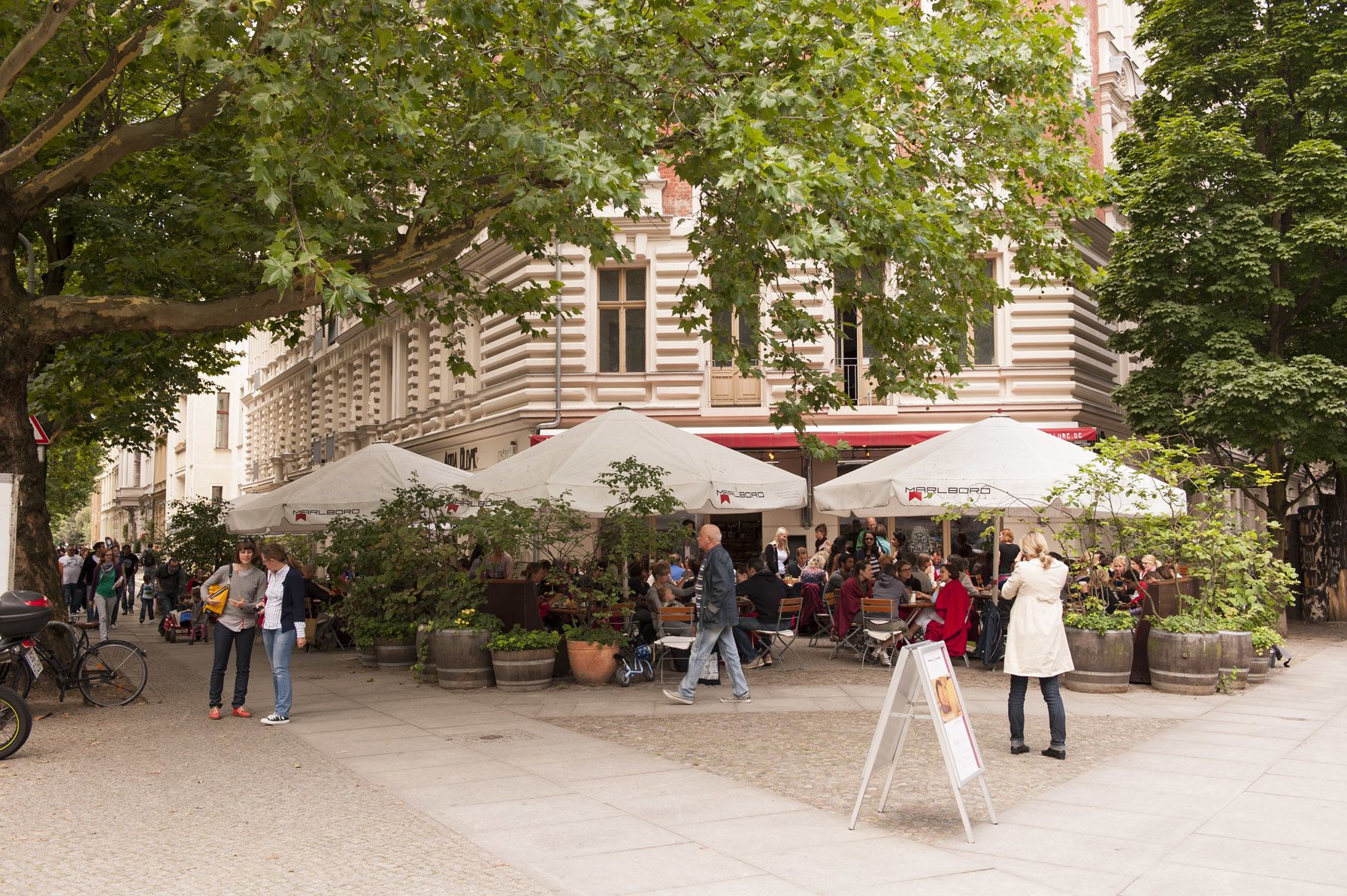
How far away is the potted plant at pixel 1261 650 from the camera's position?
13.9 meters

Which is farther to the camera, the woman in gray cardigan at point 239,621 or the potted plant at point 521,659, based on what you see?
the potted plant at point 521,659

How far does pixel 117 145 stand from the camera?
1262 centimetres

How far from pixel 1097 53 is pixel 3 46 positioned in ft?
77.8

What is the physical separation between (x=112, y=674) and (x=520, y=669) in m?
4.25

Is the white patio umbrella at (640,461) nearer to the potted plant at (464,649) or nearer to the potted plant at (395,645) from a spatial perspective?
the potted plant at (464,649)

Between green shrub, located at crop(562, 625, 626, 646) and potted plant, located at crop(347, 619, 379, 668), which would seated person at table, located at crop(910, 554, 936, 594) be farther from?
potted plant, located at crop(347, 619, 379, 668)

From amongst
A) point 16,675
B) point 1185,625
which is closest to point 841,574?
point 1185,625

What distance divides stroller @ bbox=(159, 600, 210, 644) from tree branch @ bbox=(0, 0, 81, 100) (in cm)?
1324

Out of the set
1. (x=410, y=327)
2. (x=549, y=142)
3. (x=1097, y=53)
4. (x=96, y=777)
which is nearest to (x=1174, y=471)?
(x=549, y=142)

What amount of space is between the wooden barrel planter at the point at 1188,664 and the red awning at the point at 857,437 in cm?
1057

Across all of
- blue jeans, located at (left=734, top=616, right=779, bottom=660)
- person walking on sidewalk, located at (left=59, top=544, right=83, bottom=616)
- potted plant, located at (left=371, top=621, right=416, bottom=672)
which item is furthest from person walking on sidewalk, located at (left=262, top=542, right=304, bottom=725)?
person walking on sidewalk, located at (left=59, top=544, right=83, bottom=616)

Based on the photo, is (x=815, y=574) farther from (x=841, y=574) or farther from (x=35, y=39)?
(x=35, y=39)

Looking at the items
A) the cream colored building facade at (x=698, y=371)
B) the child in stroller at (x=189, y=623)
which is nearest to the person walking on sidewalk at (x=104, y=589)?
the child in stroller at (x=189, y=623)

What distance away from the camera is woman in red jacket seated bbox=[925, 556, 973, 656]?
14203 mm
